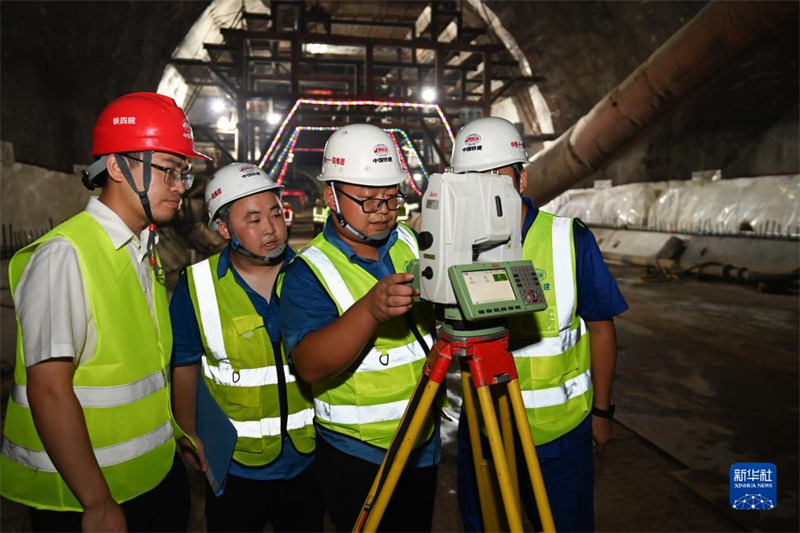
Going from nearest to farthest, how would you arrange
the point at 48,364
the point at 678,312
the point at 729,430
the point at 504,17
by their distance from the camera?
1. the point at 48,364
2. the point at 729,430
3. the point at 678,312
4. the point at 504,17

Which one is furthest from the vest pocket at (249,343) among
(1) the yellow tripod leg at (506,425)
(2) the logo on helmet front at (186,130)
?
(1) the yellow tripod leg at (506,425)

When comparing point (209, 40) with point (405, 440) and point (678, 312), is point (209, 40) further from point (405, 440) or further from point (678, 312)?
point (405, 440)

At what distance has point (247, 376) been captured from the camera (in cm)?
186

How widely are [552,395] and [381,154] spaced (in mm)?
1013

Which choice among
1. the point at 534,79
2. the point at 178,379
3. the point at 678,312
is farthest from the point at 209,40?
the point at 178,379

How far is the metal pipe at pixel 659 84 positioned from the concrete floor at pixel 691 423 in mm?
2065

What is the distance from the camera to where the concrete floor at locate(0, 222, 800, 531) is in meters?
2.61

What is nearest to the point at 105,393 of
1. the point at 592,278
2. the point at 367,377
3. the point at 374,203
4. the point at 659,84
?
the point at 367,377

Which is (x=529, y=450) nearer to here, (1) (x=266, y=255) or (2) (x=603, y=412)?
(2) (x=603, y=412)

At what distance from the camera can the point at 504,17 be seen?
13.1 metres

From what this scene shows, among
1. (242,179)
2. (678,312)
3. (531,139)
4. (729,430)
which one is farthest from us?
(531,139)

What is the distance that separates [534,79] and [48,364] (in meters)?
12.9

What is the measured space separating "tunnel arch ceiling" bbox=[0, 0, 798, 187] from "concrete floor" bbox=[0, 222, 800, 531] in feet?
8.31

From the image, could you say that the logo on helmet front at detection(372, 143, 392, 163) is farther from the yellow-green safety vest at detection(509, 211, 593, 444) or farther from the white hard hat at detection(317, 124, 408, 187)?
the yellow-green safety vest at detection(509, 211, 593, 444)
